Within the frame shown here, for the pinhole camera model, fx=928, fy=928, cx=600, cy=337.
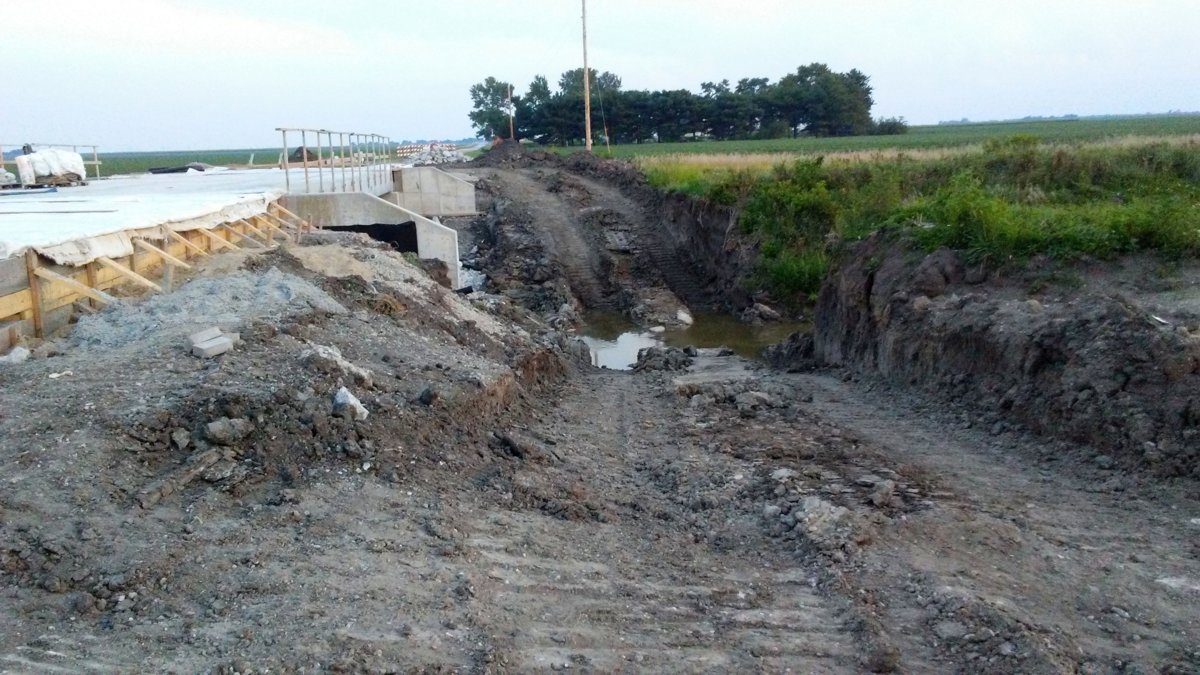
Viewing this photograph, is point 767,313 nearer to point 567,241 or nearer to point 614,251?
point 614,251

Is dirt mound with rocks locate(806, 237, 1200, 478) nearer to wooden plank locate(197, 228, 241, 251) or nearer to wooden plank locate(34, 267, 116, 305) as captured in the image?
wooden plank locate(34, 267, 116, 305)

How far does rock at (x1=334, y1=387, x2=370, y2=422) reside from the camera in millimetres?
6965

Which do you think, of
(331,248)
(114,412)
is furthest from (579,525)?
(331,248)

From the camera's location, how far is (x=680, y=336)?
61.8 ft

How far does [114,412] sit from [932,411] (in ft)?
25.5

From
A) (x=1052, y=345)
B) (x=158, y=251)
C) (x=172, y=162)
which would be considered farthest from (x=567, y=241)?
(x=172, y=162)

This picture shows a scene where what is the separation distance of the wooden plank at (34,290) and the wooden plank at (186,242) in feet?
10.2

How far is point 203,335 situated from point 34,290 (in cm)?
189

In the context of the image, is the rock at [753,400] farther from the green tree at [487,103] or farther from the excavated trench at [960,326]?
the green tree at [487,103]

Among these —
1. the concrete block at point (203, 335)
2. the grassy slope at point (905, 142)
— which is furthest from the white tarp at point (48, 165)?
the grassy slope at point (905, 142)

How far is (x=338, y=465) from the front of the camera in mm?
6512

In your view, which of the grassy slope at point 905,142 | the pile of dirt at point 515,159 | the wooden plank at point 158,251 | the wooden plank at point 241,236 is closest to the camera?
the wooden plank at point 158,251

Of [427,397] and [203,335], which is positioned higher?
[203,335]

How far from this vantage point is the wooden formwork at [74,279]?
8.02 metres
